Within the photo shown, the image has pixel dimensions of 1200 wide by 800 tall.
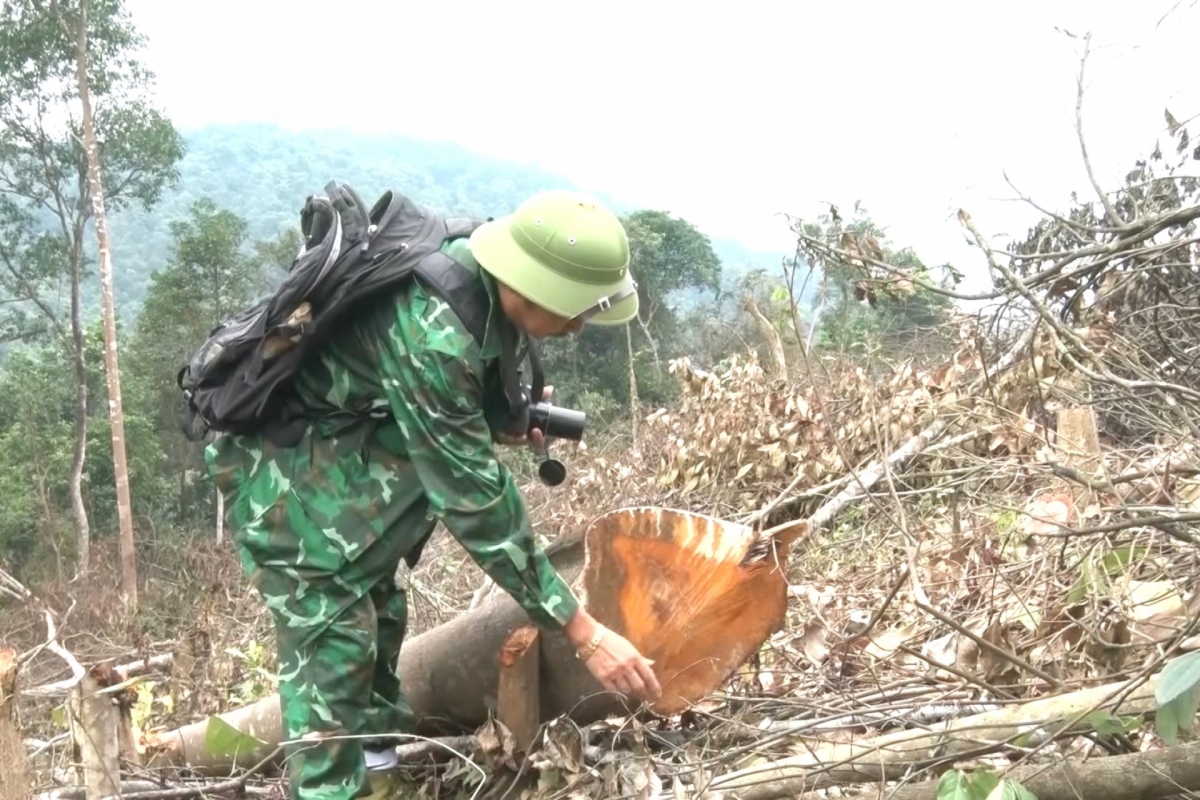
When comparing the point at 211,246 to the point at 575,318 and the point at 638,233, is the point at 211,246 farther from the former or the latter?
the point at 575,318

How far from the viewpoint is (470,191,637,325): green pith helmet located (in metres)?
1.96

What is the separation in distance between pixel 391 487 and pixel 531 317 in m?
0.55

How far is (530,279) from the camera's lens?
1953mm

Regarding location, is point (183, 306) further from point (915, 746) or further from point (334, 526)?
point (915, 746)

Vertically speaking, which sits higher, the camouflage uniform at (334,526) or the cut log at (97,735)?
the camouflage uniform at (334,526)

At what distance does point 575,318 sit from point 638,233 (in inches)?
769

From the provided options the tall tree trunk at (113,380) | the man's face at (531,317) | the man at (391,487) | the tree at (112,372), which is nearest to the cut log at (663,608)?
the man at (391,487)

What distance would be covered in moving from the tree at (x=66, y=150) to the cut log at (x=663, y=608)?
17.9m

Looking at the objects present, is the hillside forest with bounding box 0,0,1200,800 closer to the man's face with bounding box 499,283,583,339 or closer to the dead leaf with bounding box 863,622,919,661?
the dead leaf with bounding box 863,622,919,661

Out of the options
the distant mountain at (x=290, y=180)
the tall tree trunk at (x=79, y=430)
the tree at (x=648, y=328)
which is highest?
the distant mountain at (x=290, y=180)

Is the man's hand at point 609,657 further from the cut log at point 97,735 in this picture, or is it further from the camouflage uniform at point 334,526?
the cut log at point 97,735

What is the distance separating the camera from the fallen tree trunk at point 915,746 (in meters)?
1.60

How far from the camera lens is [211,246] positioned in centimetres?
2156

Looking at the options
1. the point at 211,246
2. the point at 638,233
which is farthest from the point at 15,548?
the point at 638,233
